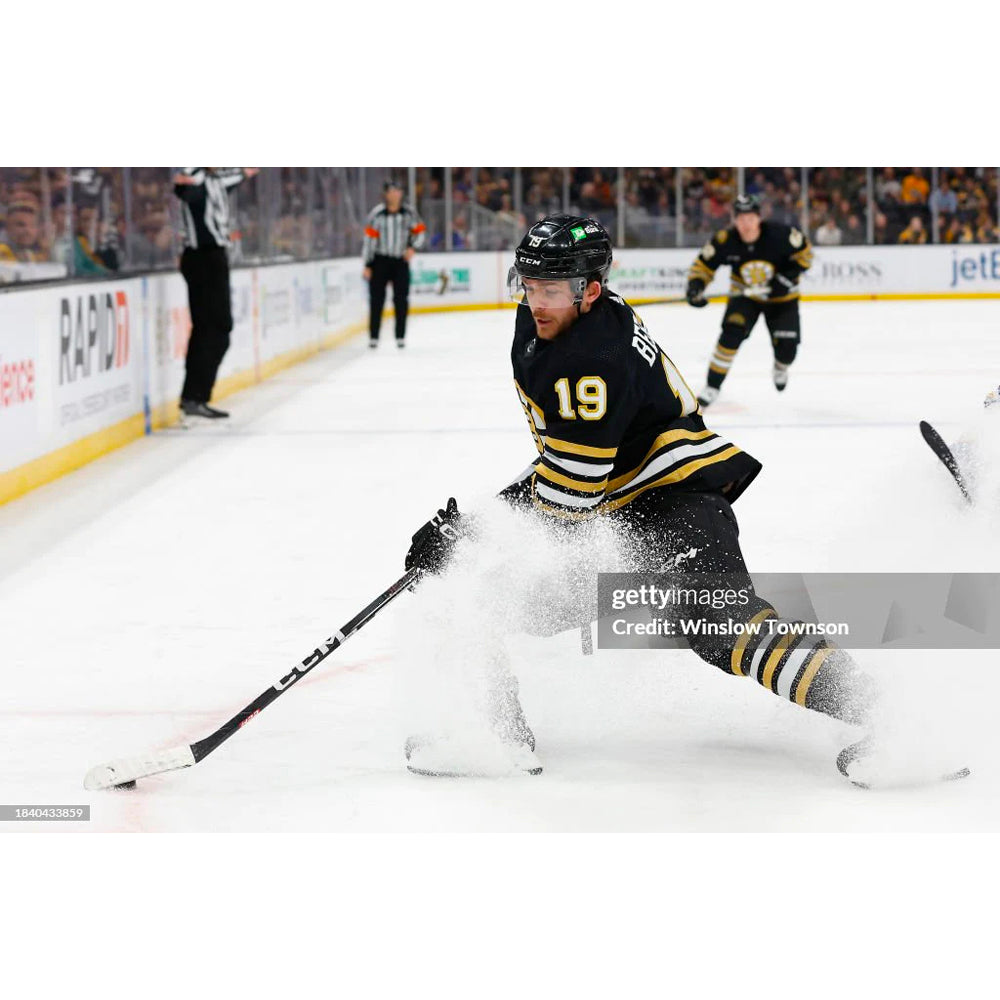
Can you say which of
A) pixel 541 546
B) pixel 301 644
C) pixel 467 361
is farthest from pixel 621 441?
pixel 467 361

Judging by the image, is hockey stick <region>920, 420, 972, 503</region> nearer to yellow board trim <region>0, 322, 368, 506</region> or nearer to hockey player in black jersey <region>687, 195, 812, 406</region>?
hockey player in black jersey <region>687, 195, 812, 406</region>

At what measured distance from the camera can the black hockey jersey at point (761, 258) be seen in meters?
7.92

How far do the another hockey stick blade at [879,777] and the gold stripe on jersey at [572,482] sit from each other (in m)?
0.63

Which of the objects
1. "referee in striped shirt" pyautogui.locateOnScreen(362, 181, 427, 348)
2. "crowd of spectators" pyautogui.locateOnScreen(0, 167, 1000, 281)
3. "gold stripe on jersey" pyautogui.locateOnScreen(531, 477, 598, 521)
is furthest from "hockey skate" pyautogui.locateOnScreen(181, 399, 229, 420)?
"crowd of spectators" pyautogui.locateOnScreen(0, 167, 1000, 281)

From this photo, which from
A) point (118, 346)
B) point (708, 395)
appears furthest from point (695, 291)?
point (118, 346)

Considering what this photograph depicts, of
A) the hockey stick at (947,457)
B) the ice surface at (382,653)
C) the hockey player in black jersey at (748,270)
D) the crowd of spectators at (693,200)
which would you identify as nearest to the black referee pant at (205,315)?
the ice surface at (382,653)

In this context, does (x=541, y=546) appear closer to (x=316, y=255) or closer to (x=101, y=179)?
(x=101, y=179)

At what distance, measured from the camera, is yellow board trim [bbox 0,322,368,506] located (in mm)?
5797

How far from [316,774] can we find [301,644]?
3.16ft

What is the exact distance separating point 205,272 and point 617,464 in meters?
5.20

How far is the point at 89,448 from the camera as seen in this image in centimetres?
665

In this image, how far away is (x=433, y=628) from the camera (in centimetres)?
281

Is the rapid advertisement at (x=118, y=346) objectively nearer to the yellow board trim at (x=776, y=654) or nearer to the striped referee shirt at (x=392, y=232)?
the striped referee shirt at (x=392, y=232)

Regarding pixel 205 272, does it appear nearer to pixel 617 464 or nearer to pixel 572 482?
pixel 617 464
